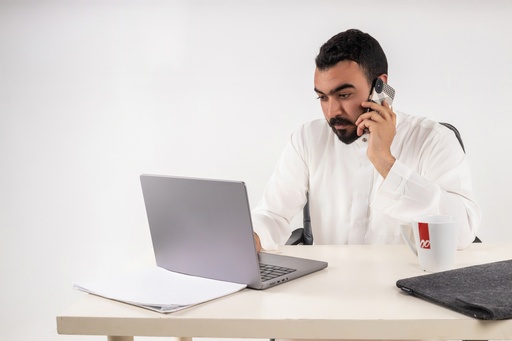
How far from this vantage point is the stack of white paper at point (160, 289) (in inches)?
48.9

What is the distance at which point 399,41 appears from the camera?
288cm

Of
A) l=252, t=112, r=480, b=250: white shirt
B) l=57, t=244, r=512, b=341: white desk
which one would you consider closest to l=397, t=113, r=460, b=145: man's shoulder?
l=252, t=112, r=480, b=250: white shirt

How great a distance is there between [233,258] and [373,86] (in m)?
1.04

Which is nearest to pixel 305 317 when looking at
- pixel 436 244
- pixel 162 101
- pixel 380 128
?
pixel 436 244

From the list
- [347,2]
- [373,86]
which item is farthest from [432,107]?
[373,86]

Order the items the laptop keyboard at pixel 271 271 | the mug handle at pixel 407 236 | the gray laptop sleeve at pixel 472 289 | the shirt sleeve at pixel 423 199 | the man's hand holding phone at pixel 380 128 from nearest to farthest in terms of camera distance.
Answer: the gray laptop sleeve at pixel 472 289, the laptop keyboard at pixel 271 271, the mug handle at pixel 407 236, the shirt sleeve at pixel 423 199, the man's hand holding phone at pixel 380 128

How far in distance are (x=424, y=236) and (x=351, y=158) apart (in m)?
0.84

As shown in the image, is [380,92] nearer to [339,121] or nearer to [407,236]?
[339,121]

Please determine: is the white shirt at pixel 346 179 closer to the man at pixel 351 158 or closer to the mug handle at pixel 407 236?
the man at pixel 351 158

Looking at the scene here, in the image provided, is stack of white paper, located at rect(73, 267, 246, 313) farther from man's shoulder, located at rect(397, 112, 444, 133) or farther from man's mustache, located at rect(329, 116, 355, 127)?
man's shoulder, located at rect(397, 112, 444, 133)

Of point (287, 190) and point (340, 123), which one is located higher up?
point (340, 123)

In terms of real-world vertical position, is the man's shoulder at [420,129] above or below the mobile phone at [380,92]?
below

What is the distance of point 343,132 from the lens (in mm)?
2203

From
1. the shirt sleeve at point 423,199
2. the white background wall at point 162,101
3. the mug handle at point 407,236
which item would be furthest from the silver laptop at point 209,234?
the white background wall at point 162,101
